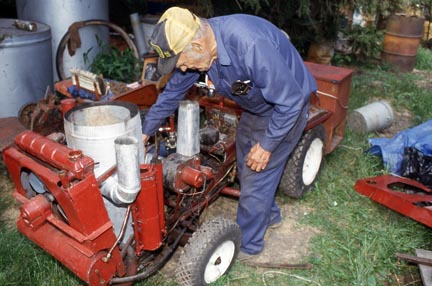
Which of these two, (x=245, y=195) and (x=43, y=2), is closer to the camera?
(x=245, y=195)

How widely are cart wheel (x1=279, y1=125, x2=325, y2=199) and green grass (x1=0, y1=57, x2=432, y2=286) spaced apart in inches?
5.9

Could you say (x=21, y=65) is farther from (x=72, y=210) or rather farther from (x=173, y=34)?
(x=72, y=210)

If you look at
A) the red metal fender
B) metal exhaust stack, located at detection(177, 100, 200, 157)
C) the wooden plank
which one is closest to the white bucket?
the red metal fender

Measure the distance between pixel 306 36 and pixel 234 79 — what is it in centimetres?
535

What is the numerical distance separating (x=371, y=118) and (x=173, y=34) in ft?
12.5

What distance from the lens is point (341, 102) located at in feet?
14.8

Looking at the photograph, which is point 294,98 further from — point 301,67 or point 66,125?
point 66,125

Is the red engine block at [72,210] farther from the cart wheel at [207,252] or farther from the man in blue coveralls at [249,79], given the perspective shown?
the man in blue coveralls at [249,79]

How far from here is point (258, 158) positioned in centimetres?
295

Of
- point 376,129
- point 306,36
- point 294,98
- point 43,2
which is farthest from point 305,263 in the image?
point 306,36

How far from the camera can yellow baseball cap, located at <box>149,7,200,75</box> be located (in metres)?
2.46

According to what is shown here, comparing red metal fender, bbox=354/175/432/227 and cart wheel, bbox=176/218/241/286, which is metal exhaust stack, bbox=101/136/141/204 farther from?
red metal fender, bbox=354/175/432/227

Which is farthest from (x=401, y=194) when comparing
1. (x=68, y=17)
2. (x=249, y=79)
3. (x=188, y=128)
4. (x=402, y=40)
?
(x=402, y=40)

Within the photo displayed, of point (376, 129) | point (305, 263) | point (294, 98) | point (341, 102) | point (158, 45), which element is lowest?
point (305, 263)
